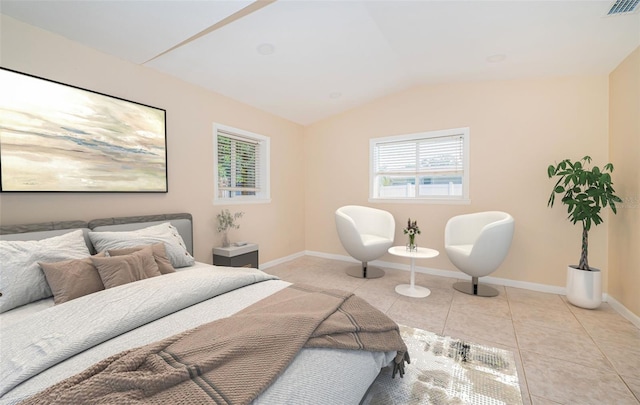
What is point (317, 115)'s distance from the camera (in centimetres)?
484

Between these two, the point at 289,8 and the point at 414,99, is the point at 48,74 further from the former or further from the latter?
the point at 414,99

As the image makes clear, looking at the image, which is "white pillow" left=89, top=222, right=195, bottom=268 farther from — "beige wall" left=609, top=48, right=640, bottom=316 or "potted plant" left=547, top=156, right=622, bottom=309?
"beige wall" left=609, top=48, right=640, bottom=316

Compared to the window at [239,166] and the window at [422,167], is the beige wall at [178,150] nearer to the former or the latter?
the window at [239,166]

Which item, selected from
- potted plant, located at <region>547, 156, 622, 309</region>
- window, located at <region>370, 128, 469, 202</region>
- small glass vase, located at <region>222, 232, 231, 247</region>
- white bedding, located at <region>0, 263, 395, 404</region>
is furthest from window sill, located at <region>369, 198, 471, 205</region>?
white bedding, located at <region>0, 263, 395, 404</region>

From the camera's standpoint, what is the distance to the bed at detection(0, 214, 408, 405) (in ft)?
3.22

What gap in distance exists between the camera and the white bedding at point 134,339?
0.96 m

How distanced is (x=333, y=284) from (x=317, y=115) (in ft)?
9.57

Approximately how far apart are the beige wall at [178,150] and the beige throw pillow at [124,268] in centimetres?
95

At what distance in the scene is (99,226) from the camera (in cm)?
234

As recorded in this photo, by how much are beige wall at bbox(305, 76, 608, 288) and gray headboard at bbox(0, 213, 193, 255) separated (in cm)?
280

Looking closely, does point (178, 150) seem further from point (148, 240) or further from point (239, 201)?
point (148, 240)

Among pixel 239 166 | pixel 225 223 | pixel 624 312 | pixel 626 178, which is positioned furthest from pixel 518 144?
pixel 225 223

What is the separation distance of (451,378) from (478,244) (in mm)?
1733

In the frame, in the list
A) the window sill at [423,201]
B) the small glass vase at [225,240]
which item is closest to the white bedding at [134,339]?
the small glass vase at [225,240]
